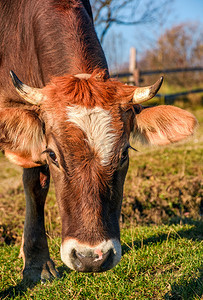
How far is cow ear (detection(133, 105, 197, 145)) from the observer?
2888mm

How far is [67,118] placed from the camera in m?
2.49

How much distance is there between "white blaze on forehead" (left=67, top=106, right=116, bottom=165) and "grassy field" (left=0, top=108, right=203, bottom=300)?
44.6 inches

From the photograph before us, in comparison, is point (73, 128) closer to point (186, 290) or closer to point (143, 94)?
point (143, 94)

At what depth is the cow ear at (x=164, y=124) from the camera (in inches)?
114

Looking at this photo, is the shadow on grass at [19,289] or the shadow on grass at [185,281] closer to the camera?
the shadow on grass at [185,281]

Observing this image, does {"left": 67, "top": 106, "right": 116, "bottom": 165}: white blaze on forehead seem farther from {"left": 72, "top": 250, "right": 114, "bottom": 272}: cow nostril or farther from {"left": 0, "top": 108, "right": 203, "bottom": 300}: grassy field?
{"left": 0, "top": 108, "right": 203, "bottom": 300}: grassy field

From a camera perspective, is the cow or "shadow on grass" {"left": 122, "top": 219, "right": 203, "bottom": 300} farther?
"shadow on grass" {"left": 122, "top": 219, "right": 203, "bottom": 300}

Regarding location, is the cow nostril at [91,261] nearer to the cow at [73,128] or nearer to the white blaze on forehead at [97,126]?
the cow at [73,128]

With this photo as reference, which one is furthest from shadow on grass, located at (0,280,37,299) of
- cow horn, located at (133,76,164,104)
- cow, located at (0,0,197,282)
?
cow horn, located at (133,76,164,104)

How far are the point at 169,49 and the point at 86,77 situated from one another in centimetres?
2232

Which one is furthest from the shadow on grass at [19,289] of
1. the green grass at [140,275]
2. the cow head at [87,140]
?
the cow head at [87,140]

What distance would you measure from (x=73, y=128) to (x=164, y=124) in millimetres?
911

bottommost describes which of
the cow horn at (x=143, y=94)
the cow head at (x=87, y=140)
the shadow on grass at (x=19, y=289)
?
Answer: the shadow on grass at (x=19, y=289)

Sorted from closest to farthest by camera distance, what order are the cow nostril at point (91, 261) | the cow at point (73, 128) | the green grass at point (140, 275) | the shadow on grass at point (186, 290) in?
→ the cow nostril at point (91, 261) < the cow at point (73, 128) < the shadow on grass at point (186, 290) < the green grass at point (140, 275)
